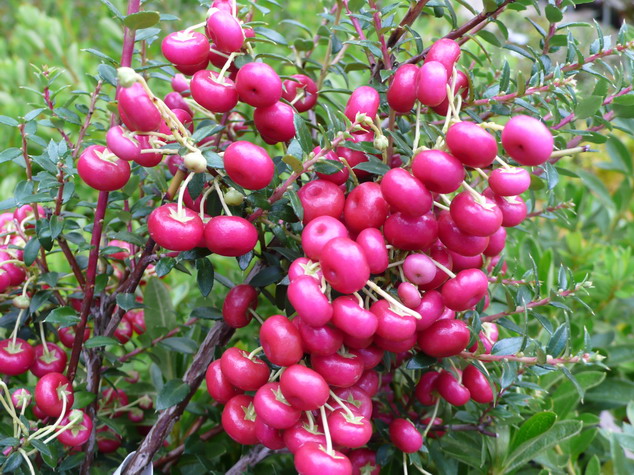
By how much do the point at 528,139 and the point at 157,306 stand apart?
2.21ft

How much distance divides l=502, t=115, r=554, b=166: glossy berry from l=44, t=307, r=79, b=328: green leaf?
0.55 metres

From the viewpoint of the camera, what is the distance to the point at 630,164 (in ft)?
4.81

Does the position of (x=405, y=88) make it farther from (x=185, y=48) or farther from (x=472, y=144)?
(x=185, y=48)

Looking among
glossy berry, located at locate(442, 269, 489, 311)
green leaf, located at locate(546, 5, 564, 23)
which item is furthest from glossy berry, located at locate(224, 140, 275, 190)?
green leaf, located at locate(546, 5, 564, 23)

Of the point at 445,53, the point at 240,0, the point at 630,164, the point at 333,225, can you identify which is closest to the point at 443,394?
the point at 333,225

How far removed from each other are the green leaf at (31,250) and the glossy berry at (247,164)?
0.32 metres

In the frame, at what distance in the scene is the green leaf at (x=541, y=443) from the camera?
0.79m

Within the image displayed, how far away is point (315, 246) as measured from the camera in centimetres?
56

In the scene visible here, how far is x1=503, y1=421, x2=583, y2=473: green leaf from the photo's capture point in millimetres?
791

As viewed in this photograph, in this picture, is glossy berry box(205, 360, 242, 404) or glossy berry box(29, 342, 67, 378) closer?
glossy berry box(205, 360, 242, 404)

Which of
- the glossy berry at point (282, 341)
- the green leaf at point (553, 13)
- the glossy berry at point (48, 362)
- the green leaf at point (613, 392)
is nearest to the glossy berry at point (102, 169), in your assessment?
the glossy berry at point (282, 341)

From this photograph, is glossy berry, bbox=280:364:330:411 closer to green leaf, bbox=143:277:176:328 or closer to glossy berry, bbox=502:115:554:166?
glossy berry, bbox=502:115:554:166

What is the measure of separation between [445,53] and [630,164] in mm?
1061

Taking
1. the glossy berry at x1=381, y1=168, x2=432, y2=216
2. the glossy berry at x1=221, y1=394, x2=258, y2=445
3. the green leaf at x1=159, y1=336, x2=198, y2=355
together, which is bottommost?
the green leaf at x1=159, y1=336, x2=198, y2=355
